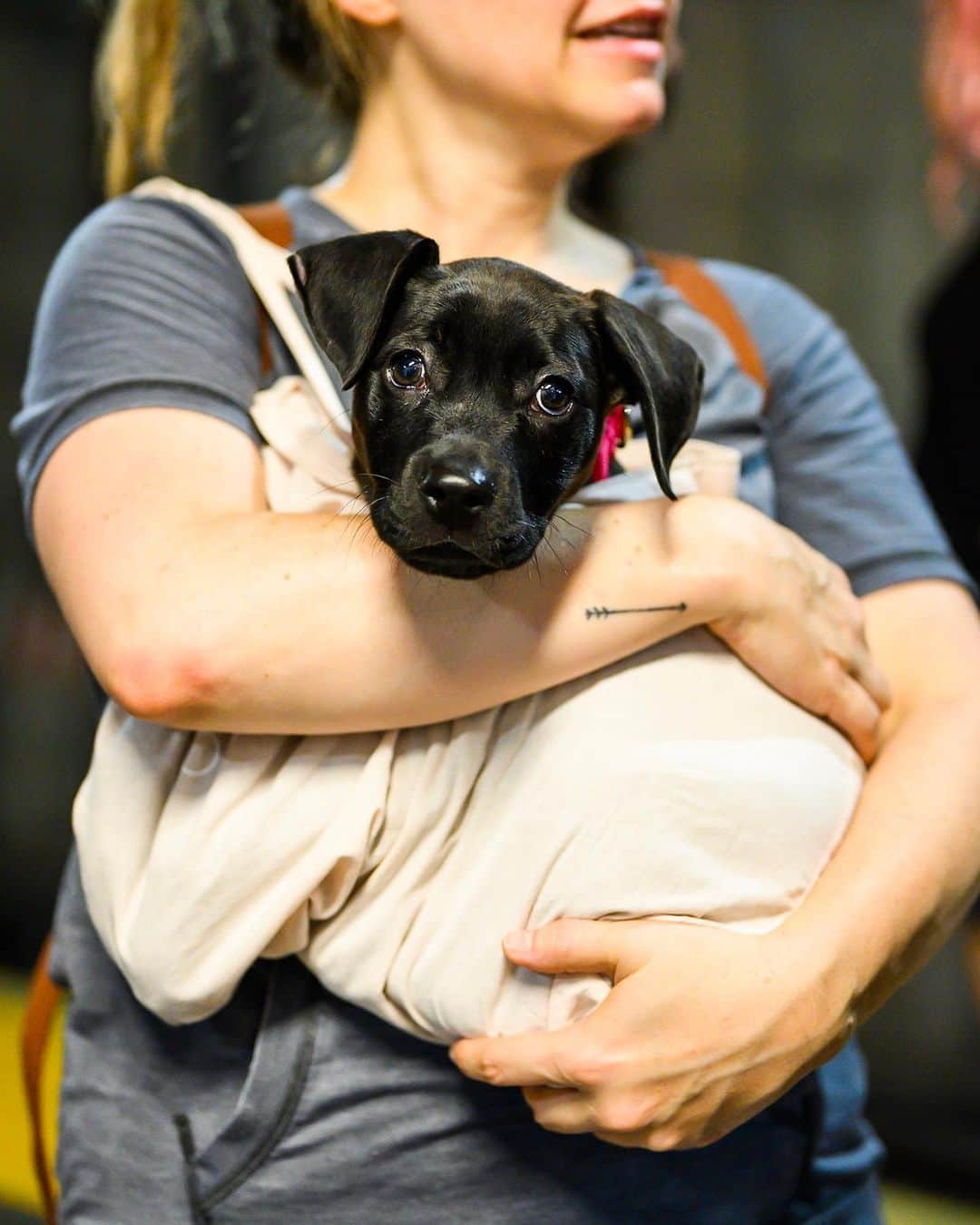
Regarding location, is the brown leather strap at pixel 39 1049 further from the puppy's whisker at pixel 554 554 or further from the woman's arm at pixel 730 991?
the puppy's whisker at pixel 554 554

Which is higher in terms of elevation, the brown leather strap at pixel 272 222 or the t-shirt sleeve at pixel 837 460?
the brown leather strap at pixel 272 222

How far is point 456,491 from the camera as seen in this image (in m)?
0.93

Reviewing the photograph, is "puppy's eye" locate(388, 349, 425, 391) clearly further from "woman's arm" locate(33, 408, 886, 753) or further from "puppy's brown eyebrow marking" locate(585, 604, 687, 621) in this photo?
"puppy's brown eyebrow marking" locate(585, 604, 687, 621)

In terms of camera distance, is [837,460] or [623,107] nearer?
[623,107]

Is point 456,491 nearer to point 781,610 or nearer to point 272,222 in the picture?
point 781,610

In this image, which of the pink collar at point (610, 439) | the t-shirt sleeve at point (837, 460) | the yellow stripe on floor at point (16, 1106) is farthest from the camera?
the yellow stripe on floor at point (16, 1106)

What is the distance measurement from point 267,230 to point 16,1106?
2.23 m

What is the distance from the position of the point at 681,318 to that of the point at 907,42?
2093 millimetres

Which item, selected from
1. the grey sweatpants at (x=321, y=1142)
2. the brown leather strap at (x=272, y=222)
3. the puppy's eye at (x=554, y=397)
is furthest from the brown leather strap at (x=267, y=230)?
the grey sweatpants at (x=321, y=1142)

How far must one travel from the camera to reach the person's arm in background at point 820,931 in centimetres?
92

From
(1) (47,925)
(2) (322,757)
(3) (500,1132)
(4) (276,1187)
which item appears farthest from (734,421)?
(1) (47,925)

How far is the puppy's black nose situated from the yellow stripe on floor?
56.5 inches

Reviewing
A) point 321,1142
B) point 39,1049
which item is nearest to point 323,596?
point 321,1142

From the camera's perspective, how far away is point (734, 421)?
1.22 meters
